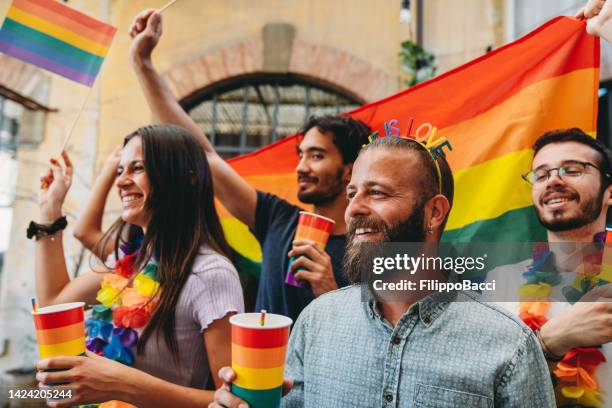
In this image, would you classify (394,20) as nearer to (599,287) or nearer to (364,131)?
(364,131)

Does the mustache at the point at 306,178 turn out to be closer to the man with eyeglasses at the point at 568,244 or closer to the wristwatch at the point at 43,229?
the man with eyeglasses at the point at 568,244

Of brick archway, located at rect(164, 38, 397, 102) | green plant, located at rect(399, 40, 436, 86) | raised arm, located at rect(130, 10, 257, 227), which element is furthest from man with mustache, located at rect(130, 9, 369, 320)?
brick archway, located at rect(164, 38, 397, 102)

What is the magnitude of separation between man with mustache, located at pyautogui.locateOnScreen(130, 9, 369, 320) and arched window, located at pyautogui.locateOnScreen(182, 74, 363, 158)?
2.65 meters

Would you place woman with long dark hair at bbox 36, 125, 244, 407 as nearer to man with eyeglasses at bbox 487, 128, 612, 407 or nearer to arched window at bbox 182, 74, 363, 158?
man with eyeglasses at bbox 487, 128, 612, 407

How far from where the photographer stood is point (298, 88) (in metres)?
5.09

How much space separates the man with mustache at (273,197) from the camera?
212 centimetres

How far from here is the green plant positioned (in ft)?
14.9

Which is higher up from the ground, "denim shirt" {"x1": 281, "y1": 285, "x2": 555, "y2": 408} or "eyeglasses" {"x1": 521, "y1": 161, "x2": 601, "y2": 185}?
"eyeglasses" {"x1": 521, "y1": 161, "x2": 601, "y2": 185}

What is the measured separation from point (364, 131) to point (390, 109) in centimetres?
24

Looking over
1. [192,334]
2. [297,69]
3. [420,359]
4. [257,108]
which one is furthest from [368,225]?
[257,108]

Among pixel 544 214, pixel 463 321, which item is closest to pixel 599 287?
pixel 544 214

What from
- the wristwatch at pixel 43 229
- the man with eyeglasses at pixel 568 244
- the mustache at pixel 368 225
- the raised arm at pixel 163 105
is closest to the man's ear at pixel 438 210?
the mustache at pixel 368 225

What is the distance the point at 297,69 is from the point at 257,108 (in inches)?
25.9

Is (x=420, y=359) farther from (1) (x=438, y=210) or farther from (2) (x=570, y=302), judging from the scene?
(2) (x=570, y=302)
